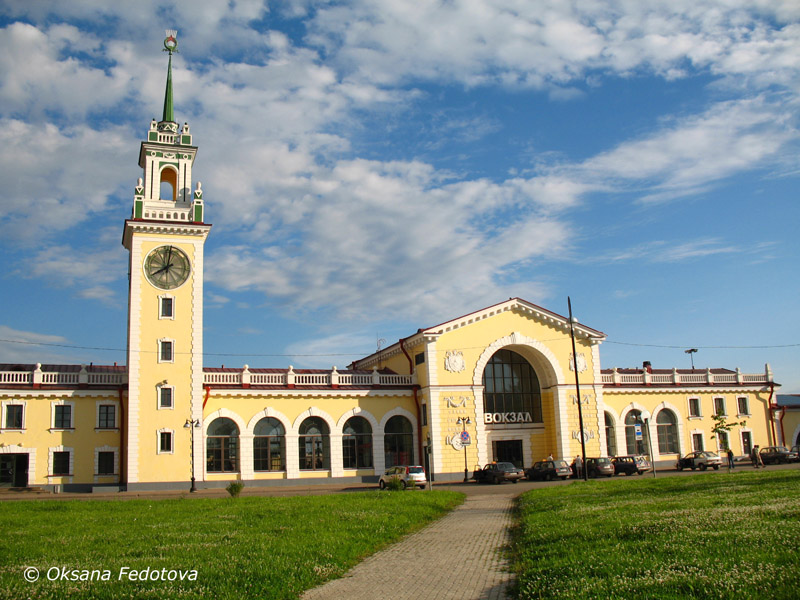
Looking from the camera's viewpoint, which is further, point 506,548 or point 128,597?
point 506,548

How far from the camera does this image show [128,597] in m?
9.10

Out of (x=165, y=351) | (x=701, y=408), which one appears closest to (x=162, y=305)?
(x=165, y=351)

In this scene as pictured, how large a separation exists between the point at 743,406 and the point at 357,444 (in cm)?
2975

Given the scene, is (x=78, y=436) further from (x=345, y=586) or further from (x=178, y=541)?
(x=345, y=586)

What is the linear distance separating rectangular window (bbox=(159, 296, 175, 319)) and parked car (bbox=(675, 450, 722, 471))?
33472mm

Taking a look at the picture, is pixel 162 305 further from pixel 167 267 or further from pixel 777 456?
pixel 777 456

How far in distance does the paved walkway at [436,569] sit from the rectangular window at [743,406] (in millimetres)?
40130

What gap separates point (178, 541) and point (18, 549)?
9.61 ft

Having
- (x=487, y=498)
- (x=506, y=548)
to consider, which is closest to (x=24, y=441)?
(x=487, y=498)

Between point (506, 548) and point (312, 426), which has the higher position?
point (312, 426)

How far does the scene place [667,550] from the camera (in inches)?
402

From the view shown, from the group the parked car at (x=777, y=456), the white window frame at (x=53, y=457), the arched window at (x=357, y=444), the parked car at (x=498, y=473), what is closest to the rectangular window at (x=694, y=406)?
the parked car at (x=777, y=456)

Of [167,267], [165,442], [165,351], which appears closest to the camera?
[165,442]

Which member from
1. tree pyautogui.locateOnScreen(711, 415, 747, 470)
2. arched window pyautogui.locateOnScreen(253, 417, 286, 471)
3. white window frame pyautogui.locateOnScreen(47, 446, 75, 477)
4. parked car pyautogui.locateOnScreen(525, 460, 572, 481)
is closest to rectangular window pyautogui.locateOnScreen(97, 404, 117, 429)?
white window frame pyautogui.locateOnScreen(47, 446, 75, 477)
